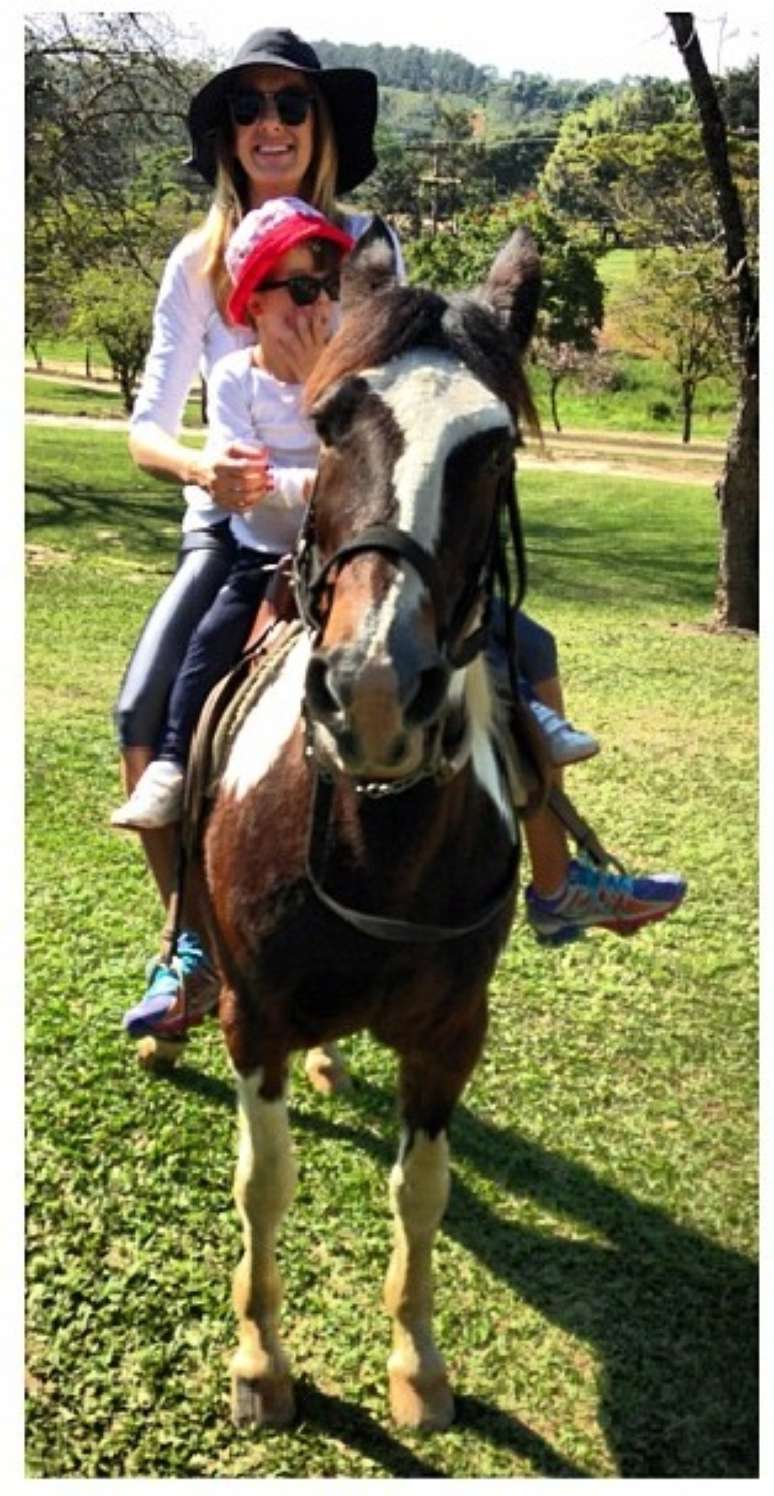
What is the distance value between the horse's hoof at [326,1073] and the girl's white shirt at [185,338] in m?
1.84

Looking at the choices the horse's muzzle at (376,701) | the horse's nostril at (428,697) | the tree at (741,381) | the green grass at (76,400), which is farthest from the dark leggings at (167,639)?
the green grass at (76,400)

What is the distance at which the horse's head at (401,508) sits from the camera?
193 centimetres

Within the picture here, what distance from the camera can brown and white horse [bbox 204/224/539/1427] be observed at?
200 cm

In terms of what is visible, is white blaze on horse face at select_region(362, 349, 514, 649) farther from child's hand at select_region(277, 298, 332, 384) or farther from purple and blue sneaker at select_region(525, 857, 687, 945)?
purple and blue sneaker at select_region(525, 857, 687, 945)

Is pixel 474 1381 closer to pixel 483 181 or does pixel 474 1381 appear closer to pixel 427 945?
pixel 427 945

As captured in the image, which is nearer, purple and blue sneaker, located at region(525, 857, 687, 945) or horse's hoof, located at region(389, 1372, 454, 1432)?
horse's hoof, located at region(389, 1372, 454, 1432)

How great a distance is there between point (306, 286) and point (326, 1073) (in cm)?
254

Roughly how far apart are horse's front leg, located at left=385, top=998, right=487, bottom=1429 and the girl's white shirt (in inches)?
60.2

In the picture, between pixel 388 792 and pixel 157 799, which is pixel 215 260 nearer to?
pixel 157 799

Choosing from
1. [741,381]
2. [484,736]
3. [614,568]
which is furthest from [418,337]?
[614,568]

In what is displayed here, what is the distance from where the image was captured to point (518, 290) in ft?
8.18

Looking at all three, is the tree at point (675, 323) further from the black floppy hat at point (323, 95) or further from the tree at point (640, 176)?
the black floppy hat at point (323, 95)

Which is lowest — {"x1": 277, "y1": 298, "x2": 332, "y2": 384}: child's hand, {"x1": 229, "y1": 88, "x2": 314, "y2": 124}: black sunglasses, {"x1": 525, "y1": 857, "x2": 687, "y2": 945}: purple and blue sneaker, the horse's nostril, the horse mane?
{"x1": 525, "y1": 857, "x2": 687, "y2": 945}: purple and blue sneaker

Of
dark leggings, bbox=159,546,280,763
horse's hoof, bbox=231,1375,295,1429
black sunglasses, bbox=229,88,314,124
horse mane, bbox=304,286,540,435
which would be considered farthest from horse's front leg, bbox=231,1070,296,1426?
black sunglasses, bbox=229,88,314,124
